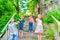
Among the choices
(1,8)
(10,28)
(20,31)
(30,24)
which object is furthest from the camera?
(1,8)

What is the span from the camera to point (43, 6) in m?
30.3

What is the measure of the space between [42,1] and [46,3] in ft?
1.93

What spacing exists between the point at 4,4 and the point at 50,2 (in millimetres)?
7578

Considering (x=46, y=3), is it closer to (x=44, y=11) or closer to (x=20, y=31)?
(x=44, y=11)

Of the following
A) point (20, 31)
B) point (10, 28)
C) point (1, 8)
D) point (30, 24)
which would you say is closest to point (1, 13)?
point (1, 8)

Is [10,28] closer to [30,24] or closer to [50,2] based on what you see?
[30,24]

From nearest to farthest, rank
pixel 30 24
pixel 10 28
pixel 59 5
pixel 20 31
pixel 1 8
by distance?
pixel 10 28, pixel 20 31, pixel 30 24, pixel 1 8, pixel 59 5

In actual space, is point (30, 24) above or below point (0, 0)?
below

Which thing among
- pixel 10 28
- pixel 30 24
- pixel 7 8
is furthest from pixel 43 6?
pixel 10 28

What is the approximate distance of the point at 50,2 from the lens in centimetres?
3023

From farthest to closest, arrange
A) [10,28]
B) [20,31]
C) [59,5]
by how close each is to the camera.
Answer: [59,5] < [20,31] < [10,28]

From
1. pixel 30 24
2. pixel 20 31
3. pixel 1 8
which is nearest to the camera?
pixel 20 31

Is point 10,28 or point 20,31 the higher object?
point 10,28

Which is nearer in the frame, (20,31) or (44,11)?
(20,31)
